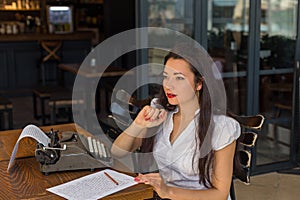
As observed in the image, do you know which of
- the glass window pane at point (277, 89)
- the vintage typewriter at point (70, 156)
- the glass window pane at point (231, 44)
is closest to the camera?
the vintage typewriter at point (70, 156)

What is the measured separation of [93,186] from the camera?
156cm

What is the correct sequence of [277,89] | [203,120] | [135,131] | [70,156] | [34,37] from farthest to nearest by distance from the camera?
[34,37]
[277,89]
[135,131]
[203,120]
[70,156]

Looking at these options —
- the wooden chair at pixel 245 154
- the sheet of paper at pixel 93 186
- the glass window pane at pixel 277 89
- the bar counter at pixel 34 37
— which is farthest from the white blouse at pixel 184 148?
the bar counter at pixel 34 37

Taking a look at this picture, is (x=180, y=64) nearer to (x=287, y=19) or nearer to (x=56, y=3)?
(x=287, y=19)

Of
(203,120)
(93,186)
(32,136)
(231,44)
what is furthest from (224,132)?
(231,44)

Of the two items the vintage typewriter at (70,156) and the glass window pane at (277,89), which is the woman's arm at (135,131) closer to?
the vintage typewriter at (70,156)

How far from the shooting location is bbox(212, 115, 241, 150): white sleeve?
1728 mm

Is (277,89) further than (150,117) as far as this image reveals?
Yes

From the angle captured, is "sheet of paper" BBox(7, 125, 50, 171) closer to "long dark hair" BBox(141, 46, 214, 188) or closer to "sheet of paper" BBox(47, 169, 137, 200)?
"sheet of paper" BBox(47, 169, 137, 200)

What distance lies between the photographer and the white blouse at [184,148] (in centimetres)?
176

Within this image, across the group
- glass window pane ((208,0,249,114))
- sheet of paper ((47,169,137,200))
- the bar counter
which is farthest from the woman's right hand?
the bar counter

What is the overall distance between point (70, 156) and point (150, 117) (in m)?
0.37

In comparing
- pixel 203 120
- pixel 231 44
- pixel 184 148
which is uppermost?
pixel 231 44

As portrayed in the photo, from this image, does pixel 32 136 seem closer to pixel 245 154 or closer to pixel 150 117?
pixel 150 117
